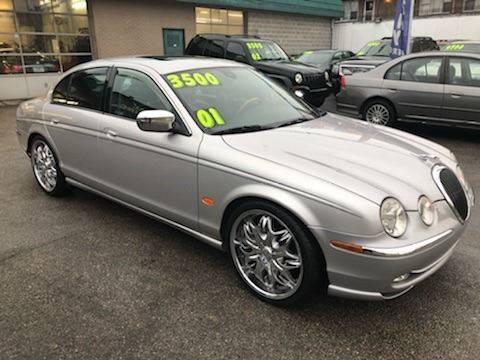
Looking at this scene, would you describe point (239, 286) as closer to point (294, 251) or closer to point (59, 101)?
point (294, 251)

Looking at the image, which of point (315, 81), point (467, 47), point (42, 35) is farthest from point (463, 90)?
point (42, 35)

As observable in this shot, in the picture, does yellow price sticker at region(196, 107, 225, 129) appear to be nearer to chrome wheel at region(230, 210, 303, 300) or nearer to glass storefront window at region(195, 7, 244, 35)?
chrome wheel at region(230, 210, 303, 300)

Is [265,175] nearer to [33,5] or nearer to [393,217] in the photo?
[393,217]

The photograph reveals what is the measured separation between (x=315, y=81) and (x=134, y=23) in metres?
8.28

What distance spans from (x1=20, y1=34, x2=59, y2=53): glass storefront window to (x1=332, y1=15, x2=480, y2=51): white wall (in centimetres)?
1726

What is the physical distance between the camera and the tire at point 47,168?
15.5 feet

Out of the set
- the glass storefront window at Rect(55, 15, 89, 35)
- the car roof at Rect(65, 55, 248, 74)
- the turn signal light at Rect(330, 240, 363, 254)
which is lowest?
the turn signal light at Rect(330, 240, 363, 254)

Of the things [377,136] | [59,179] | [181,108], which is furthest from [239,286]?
[59,179]

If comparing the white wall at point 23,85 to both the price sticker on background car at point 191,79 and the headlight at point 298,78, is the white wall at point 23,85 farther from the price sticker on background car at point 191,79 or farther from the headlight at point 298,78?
the price sticker on background car at point 191,79

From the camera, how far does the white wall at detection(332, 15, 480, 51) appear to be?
971 inches

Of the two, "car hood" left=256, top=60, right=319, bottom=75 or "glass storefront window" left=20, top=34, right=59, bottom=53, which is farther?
"glass storefront window" left=20, top=34, right=59, bottom=53

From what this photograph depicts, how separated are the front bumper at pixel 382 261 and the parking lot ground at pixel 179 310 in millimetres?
318

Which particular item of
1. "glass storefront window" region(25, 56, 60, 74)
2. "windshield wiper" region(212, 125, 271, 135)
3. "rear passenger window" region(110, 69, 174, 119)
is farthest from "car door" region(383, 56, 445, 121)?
"glass storefront window" region(25, 56, 60, 74)

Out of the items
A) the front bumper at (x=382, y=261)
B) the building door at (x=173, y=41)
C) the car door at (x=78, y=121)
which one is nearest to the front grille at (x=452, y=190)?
the front bumper at (x=382, y=261)
